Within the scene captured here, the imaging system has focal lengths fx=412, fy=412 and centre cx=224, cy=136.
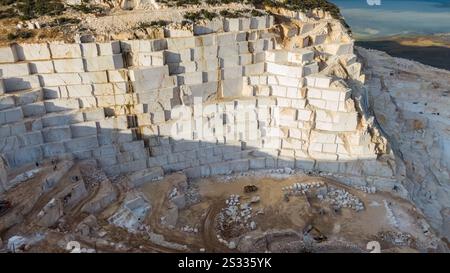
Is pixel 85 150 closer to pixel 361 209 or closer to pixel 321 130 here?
pixel 321 130

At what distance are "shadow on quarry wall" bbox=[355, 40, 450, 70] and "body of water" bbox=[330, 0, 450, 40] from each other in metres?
3.93

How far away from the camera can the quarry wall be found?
1691cm

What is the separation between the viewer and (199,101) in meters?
19.4

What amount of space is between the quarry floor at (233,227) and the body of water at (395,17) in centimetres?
4285

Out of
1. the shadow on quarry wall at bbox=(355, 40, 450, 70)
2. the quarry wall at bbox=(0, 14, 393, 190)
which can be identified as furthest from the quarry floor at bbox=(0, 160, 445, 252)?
the shadow on quarry wall at bbox=(355, 40, 450, 70)

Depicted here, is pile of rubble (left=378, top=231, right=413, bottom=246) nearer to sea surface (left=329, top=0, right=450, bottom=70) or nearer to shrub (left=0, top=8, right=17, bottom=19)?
shrub (left=0, top=8, right=17, bottom=19)

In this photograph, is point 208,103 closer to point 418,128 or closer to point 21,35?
point 21,35

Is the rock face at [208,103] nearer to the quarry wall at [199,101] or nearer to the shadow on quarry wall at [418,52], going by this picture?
the quarry wall at [199,101]

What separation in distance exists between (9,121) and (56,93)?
7.06 feet

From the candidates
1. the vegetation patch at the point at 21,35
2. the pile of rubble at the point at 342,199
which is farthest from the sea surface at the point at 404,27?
the vegetation patch at the point at 21,35

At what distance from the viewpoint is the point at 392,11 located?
6769 cm

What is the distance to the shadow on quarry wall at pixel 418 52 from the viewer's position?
150 ft

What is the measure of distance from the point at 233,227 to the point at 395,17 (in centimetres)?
5908
